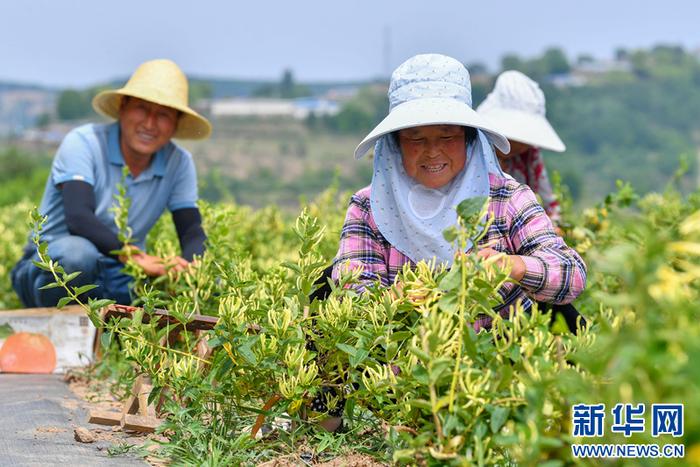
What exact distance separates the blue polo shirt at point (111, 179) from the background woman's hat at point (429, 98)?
211 cm

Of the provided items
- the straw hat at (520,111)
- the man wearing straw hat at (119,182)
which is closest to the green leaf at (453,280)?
the man wearing straw hat at (119,182)

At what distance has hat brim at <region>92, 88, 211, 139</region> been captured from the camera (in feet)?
17.1

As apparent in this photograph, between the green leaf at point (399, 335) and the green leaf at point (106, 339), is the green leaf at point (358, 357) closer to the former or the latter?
the green leaf at point (399, 335)

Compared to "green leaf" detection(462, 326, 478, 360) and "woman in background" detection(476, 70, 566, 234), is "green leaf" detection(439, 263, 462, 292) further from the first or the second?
"woman in background" detection(476, 70, 566, 234)

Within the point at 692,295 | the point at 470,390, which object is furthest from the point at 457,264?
the point at 692,295

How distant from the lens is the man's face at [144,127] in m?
5.08

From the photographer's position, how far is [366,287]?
118 inches

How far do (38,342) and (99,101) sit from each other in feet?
4.25

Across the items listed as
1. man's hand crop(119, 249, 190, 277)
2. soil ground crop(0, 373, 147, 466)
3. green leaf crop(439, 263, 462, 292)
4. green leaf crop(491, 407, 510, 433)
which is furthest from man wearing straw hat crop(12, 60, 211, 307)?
green leaf crop(491, 407, 510, 433)

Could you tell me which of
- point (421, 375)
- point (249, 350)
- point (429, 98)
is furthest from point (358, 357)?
point (429, 98)

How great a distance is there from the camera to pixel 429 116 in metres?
Result: 3.12

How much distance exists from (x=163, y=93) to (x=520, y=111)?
172 cm

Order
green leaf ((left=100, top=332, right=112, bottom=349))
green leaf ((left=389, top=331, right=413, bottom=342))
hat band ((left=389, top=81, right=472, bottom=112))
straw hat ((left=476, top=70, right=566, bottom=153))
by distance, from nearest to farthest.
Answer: green leaf ((left=389, top=331, right=413, bottom=342)) < green leaf ((left=100, top=332, right=112, bottom=349)) < hat band ((left=389, top=81, right=472, bottom=112)) < straw hat ((left=476, top=70, right=566, bottom=153))

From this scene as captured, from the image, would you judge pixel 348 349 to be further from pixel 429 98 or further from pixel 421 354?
pixel 429 98
